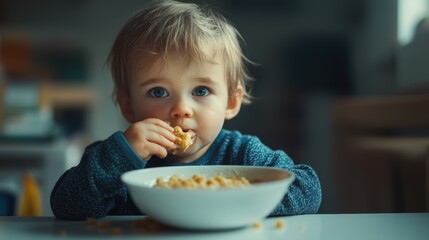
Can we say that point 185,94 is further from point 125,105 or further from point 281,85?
point 281,85

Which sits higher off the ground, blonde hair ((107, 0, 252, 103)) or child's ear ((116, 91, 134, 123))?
blonde hair ((107, 0, 252, 103))

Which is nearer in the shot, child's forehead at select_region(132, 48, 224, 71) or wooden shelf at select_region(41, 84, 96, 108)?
child's forehead at select_region(132, 48, 224, 71)

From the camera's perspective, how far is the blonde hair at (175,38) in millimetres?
775

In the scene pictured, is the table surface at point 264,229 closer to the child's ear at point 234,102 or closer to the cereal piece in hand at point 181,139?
the cereal piece in hand at point 181,139

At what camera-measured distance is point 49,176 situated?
2154 millimetres

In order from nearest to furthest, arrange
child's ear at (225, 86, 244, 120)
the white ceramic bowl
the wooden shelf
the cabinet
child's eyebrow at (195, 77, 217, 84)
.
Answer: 1. the white ceramic bowl
2. child's eyebrow at (195, 77, 217, 84)
3. child's ear at (225, 86, 244, 120)
4. the cabinet
5. the wooden shelf

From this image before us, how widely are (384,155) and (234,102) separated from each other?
71cm

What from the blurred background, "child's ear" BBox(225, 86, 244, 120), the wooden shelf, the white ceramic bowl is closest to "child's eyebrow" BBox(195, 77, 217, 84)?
"child's ear" BBox(225, 86, 244, 120)

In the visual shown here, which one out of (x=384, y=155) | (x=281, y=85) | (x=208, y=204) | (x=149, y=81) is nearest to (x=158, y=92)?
(x=149, y=81)

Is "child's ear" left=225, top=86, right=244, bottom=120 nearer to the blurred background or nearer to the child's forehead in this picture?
the child's forehead

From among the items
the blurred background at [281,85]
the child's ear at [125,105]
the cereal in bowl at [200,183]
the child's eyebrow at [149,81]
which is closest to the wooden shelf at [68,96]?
the blurred background at [281,85]

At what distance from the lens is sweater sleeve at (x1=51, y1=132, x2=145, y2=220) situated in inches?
26.2

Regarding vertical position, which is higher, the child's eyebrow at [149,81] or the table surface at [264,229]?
the child's eyebrow at [149,81]

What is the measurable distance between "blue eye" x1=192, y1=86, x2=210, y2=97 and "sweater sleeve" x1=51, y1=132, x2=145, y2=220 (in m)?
0.15
